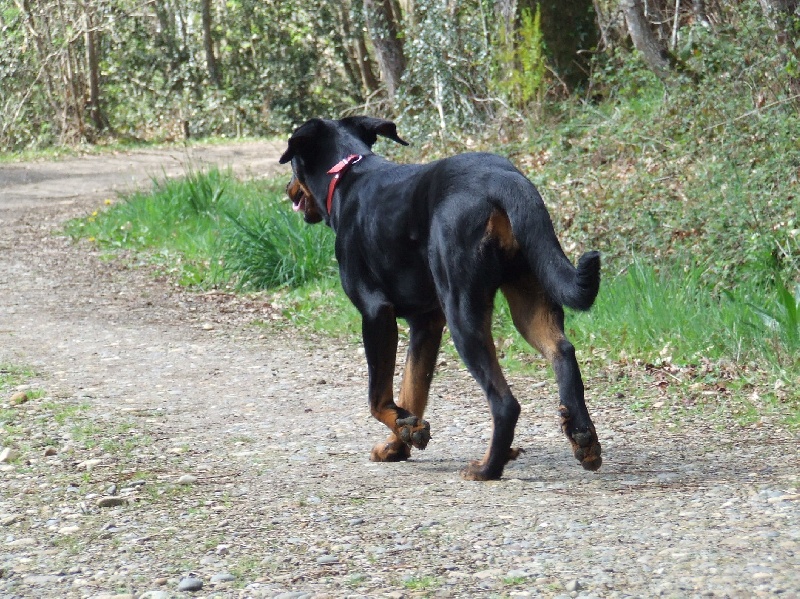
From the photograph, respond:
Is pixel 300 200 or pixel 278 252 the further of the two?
pixel 278 252

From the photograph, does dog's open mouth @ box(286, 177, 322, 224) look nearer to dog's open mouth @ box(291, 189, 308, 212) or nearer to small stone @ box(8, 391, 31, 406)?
dog's open mouth @ box(291, 189, 308, 212)

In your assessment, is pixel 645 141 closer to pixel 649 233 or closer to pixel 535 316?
pixel 649 233

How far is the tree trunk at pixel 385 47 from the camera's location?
15406 mm

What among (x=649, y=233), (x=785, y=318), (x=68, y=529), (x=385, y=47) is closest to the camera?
(x=68, y=529)

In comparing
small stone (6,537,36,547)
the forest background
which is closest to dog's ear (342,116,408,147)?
the forest background

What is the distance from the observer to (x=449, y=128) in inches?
516

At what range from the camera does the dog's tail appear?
3.95 meters

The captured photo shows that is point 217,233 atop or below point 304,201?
below

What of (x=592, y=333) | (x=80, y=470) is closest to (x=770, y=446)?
(x=592, y=333)

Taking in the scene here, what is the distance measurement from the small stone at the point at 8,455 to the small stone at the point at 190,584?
1983 mm

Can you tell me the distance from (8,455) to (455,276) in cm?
228

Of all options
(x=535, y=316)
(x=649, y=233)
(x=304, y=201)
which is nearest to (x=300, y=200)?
(x=304, y=201)

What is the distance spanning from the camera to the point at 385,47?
15.7 m

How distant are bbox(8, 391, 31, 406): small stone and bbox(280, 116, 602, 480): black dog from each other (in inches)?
87.6
